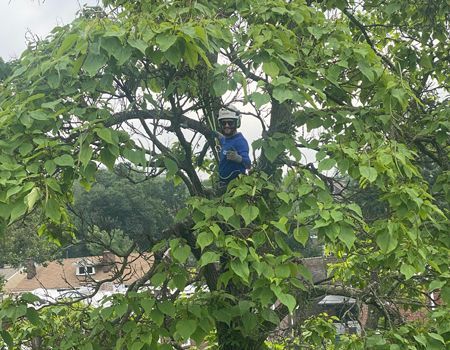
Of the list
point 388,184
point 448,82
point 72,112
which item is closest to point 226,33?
point 72,112

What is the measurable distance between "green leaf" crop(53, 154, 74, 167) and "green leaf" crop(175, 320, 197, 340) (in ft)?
3.43

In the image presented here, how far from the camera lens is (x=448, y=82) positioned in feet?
20.6

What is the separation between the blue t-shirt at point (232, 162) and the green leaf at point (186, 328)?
47.3 inches

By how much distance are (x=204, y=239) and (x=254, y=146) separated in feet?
2.52

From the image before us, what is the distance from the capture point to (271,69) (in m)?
3.29

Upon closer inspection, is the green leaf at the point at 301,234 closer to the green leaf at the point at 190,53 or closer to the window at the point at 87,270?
the green leaf at the point at 190,53

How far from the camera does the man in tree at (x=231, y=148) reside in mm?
4238

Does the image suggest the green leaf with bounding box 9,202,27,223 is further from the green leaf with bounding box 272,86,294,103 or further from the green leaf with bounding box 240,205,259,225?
the green leaf with bounding box 272,86,294,103

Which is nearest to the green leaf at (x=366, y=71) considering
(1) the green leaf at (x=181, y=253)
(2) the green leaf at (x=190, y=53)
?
(2) the green leaf at (x=190, y=53)

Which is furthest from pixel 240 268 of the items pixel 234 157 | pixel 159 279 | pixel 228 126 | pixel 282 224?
pixel 228 126

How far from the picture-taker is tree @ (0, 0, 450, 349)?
307cm

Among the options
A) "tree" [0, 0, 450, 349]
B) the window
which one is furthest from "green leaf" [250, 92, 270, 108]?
the window

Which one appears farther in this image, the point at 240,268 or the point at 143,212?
the point at 143,212

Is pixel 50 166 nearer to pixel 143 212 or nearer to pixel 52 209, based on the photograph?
pixel 52 209
